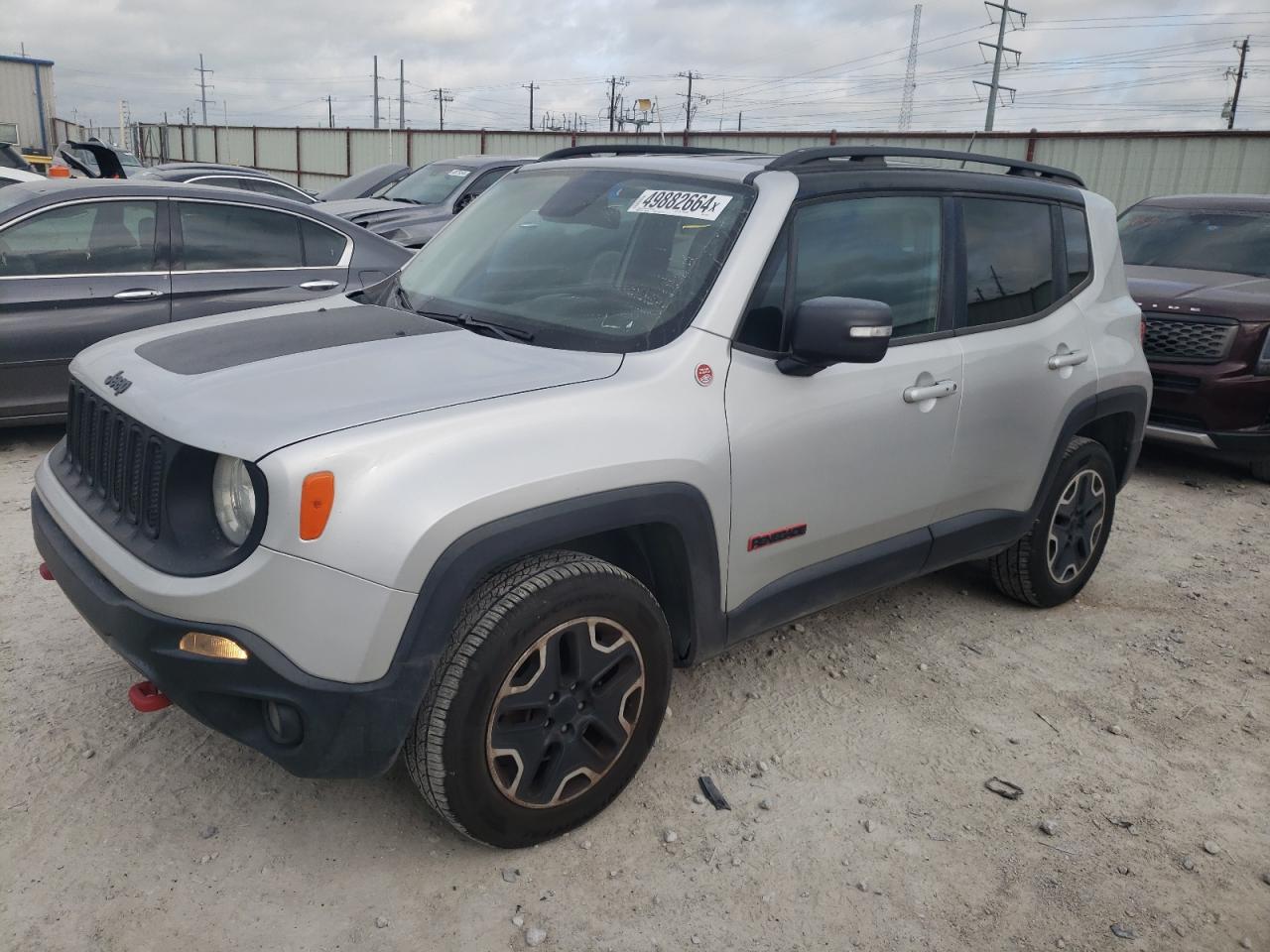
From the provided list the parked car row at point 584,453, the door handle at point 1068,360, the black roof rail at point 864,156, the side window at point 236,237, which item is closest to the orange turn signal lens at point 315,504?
the parked car row at point 584,453

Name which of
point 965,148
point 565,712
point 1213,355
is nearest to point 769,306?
point 565,712

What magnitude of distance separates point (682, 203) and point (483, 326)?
2.44ft

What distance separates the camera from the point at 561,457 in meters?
2.60

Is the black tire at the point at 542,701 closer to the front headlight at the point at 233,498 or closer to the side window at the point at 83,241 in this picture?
the front headlight at the point at 233,498

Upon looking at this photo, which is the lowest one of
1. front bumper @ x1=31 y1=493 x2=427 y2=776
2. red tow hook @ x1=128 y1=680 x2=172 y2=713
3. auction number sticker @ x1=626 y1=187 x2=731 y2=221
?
red tow hook @ x1=128 y1=680 x2=172 y2=713

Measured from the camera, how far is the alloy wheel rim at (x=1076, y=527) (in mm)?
4438

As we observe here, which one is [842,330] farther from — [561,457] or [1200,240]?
[1200,240]

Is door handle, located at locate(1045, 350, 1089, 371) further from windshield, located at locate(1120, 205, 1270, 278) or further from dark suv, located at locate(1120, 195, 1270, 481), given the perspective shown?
windshield, located at locate(1120, 205, 1270, 278)

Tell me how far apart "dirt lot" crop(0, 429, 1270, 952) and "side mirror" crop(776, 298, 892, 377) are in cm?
133

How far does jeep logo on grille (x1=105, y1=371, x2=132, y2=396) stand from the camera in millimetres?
2846

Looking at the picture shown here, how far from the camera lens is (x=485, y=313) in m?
3.33

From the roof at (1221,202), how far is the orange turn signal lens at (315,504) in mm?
7916

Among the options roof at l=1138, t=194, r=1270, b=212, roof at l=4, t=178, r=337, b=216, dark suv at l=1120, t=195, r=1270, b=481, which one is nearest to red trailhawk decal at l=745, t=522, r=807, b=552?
dark suv at l=1120, t=195, r=1270, b=481

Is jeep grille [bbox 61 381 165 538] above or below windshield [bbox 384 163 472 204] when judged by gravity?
below
